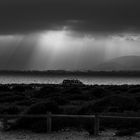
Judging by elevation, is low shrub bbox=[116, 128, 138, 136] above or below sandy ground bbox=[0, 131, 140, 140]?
above

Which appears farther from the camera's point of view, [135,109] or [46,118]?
[135,109]

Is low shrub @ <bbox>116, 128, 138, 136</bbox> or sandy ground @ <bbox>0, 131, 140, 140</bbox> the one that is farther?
low shrub @ <bbox>116, 128, 138, 136</bbox>

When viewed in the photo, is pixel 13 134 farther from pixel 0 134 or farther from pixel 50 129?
pixel 50 129

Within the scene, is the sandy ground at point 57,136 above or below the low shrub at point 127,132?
below

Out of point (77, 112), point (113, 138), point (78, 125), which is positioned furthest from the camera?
point (77, 112)

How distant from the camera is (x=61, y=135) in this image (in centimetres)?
1795

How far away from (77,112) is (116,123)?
10.5 feet

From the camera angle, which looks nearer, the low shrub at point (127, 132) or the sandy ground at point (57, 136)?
the sandy ground at point (57, 136)

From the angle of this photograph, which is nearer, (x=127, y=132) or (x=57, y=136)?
(x=57, y=136)

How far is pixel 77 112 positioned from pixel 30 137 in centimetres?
571

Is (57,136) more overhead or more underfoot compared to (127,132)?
more underfoot

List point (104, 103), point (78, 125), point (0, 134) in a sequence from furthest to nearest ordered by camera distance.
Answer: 1. point (104, 103)
2. point (78, 125)
3. point (0, 134)

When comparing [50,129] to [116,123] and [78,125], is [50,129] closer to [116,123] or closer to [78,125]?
[78,125]

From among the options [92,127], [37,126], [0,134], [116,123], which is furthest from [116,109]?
[0,134]
